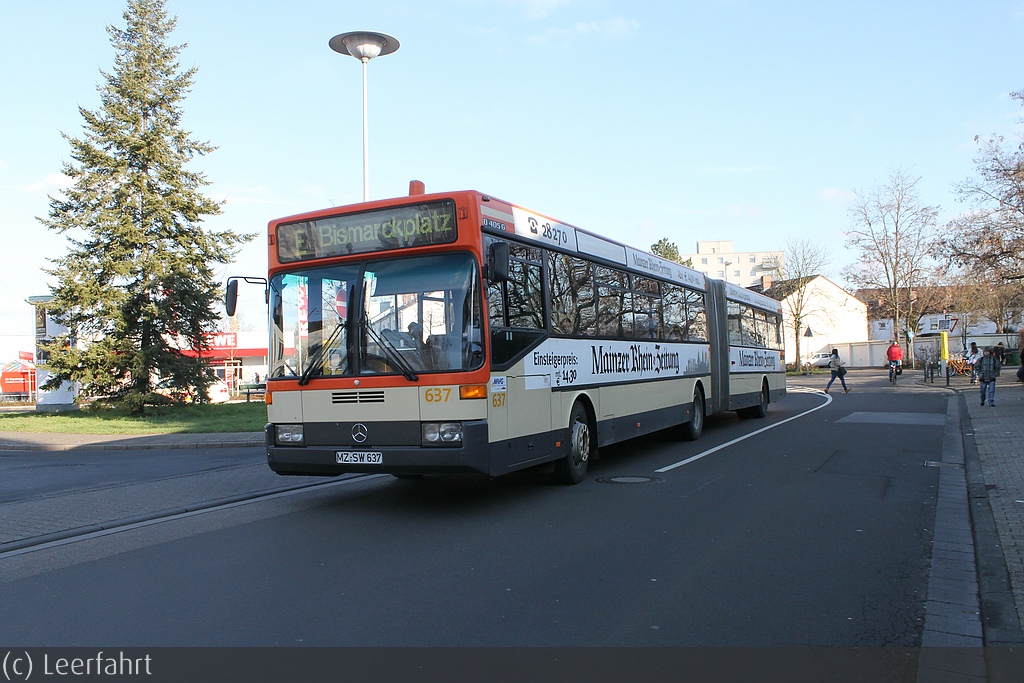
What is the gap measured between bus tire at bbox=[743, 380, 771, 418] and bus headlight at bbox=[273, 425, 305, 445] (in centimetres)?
1359

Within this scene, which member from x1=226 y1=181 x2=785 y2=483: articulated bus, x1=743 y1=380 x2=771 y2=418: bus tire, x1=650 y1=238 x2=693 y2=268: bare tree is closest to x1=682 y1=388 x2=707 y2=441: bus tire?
x1=743 y1=380 x2=771 y2=418: bus tire

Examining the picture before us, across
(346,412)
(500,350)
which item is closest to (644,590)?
(500,350)

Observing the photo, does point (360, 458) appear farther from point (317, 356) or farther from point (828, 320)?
point (828, 320)

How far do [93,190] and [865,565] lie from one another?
32710 millimetres

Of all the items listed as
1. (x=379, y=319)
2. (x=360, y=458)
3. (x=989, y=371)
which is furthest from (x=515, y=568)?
(x=989, y=371)

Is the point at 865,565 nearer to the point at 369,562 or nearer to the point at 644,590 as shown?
the point at 644,590

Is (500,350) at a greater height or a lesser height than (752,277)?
lesser

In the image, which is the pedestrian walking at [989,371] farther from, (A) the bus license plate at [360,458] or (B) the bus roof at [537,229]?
(A) the bus license plate at [360,458]

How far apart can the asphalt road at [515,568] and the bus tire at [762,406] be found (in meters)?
9.32

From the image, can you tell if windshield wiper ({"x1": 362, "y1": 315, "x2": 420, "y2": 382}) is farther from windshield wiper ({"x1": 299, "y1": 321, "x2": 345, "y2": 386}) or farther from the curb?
the curb

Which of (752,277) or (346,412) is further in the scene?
(752,277)

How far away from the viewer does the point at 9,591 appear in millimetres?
5766

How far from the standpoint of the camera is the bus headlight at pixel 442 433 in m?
7.70

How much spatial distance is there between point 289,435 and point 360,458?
0.96 meters
